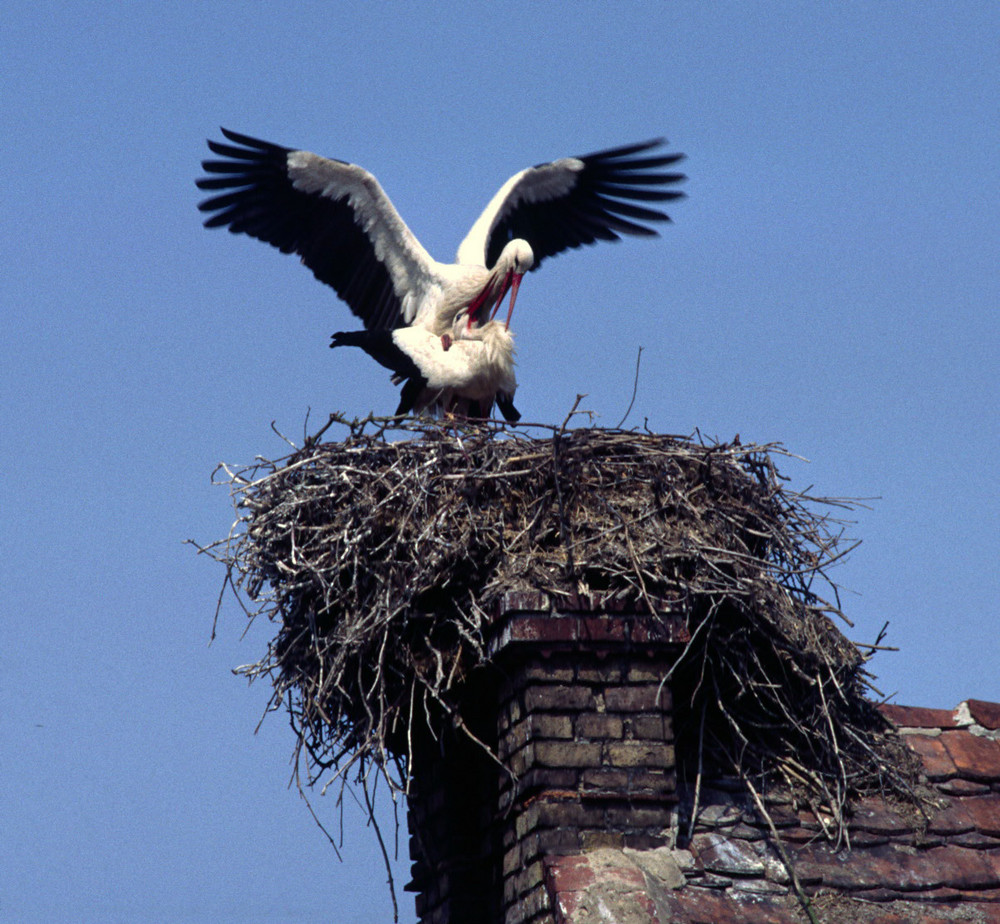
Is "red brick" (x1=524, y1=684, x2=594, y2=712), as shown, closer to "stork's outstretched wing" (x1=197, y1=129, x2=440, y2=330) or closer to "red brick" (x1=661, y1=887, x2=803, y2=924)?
"red brick" (x1=661, y1=887, x2=803, y2=924)

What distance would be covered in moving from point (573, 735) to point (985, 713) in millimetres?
2189

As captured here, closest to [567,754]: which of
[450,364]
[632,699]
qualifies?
[632,699]

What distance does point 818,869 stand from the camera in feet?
17.1

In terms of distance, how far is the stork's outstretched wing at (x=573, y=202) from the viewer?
9031mm

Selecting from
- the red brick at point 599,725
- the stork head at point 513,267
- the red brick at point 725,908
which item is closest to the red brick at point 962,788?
the red brick at point 725,908

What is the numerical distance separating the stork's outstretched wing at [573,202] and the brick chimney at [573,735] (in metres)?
4.17

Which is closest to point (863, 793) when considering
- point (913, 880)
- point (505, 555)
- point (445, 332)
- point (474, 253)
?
point (913, 880)

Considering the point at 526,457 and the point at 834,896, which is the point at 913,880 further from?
the point at 526,457

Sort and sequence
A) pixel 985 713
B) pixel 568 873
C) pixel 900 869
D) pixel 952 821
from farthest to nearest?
pixel 985 713 < pixel 952 821 < pixel 900 869 < pixel 568 873

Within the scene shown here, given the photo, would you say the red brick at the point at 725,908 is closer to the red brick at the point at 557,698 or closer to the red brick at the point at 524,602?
the red brick at the point at 557,698

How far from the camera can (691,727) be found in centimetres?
553

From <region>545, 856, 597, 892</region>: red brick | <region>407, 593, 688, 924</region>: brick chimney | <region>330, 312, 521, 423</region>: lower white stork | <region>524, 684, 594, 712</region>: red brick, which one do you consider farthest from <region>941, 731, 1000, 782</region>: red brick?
<region>330, 312, 521, 423</region>: lower white stork

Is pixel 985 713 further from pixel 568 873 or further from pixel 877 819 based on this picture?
pixel 568 873

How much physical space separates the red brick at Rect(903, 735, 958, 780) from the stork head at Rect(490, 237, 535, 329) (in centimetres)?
328
